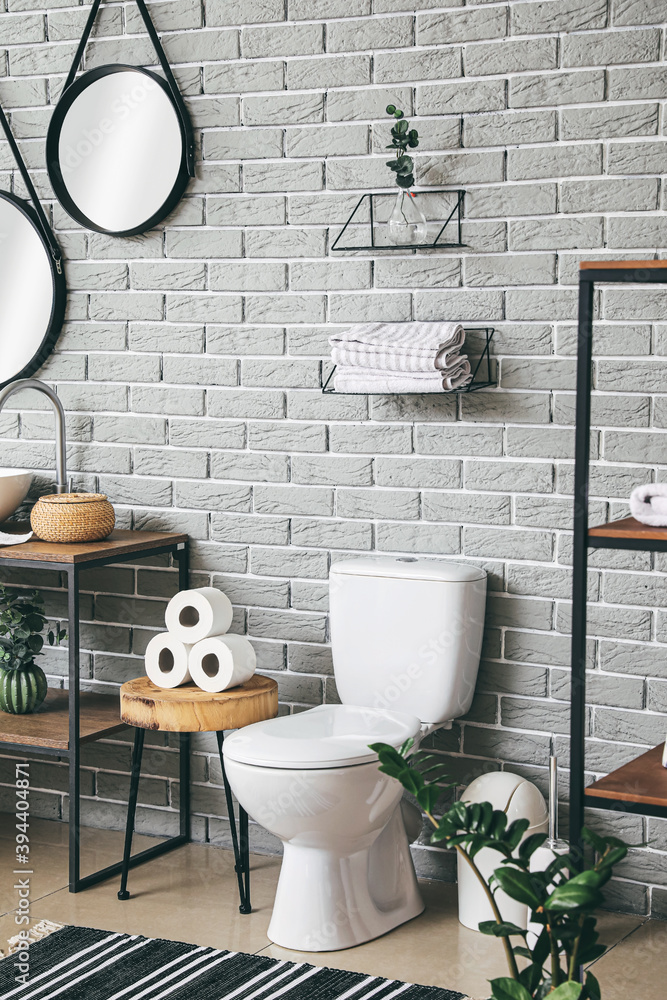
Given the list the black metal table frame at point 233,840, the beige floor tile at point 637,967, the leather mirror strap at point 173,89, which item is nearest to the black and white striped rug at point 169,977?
the black metal table frame at point 233,840

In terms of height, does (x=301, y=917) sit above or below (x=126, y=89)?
Result: below

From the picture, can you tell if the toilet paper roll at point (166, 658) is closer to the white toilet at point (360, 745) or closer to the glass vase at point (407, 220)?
the white toilet at point (360, 745)

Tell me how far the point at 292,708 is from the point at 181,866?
47 cm

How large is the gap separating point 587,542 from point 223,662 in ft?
3.30

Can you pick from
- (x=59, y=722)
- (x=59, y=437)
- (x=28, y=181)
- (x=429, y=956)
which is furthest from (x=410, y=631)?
(x=28, y=181)

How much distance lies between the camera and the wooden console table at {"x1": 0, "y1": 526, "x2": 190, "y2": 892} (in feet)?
8.48

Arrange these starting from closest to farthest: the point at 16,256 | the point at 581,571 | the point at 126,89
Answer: the point at 581,571 → the point at 126,89 → the point at 16,256

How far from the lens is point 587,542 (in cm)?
181

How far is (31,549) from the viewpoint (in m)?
2.68

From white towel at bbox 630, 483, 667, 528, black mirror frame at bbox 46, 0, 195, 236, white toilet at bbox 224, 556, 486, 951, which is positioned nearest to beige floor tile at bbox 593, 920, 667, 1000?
white toilet at bbox 224, 556, 486, 951

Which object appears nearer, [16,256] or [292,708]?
[292,708]

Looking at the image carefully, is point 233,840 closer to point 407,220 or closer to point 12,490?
point 12,490

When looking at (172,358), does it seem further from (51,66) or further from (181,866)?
(181,866)

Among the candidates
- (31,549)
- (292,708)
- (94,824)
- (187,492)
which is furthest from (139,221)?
(94,824)
